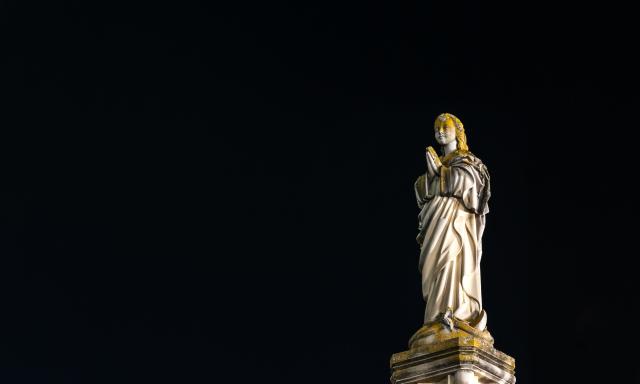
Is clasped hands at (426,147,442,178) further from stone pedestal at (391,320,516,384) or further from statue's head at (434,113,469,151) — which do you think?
stone pedestal at (391,320,516,384)

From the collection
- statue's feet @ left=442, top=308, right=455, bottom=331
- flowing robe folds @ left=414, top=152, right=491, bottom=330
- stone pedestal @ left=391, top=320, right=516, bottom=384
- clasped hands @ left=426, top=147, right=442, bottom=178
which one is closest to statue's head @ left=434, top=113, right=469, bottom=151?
flowing robe folds @ left=414, top=152, right=491, bottom=330

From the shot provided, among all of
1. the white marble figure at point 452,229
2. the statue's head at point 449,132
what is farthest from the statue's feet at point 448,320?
the statue's head at point 449,132

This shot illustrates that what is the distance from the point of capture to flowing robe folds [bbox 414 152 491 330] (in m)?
18.5

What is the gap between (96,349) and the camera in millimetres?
38219

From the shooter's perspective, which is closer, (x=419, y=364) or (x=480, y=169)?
(x=419, y=364)

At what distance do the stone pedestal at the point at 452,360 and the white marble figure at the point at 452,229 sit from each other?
0.77 feet

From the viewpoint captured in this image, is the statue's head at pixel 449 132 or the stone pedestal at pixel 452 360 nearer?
the stone pedestal at pixel 452 360

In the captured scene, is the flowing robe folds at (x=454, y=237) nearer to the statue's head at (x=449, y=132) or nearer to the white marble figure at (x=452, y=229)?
the white marble figure at (x=452, y=229)

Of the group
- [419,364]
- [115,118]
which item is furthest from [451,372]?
[115,118]

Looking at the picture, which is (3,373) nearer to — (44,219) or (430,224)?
(44,219)

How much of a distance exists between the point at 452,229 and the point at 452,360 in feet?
7.45

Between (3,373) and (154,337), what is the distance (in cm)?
426

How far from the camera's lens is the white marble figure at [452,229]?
18.5 metres

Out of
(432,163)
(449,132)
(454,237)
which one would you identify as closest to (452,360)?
(454,237)
